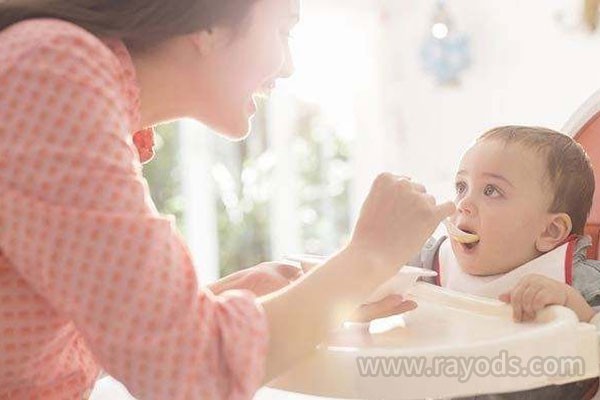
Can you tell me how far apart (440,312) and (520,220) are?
22 centimetres

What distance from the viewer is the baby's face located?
1.20m

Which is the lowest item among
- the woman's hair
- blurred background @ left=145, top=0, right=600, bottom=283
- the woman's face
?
blurred background @ left=145, top=0, right=600, bottom=283

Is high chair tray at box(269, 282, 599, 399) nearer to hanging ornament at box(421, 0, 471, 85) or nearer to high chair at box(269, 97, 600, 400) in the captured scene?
high chair at box(269, 97, 600, 400)

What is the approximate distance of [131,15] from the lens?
79 centimetres

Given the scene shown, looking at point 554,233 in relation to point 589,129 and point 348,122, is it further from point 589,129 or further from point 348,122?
point 348,122

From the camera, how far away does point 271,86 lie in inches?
38.0

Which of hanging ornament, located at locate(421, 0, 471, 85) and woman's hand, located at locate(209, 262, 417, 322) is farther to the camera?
hanging ornament, located at locate(421, 0, 471, 85)

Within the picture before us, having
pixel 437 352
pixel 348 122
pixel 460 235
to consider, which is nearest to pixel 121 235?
pixel 437 352

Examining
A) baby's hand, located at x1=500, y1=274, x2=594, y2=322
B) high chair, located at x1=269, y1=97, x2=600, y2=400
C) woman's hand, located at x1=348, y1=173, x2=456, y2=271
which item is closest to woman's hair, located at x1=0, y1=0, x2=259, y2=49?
woman's hand, located at x1=348, y1=173, x2=456, y2=271

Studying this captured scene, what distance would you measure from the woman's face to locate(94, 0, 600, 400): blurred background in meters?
1.71

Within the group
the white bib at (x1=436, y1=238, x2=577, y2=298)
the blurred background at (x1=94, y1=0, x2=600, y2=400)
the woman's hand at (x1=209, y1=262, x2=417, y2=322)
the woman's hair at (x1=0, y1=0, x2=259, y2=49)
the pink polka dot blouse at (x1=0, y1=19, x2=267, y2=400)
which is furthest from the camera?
the blurred background at (x1=94, y1=0, x2=600, y2=400)

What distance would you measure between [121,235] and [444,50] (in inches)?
91.9

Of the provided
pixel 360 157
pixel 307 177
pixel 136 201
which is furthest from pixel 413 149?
pixel 136 201

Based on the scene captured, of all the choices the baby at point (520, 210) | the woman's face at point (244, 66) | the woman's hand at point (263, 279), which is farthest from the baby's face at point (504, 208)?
the woman's face at point (244, 66)
